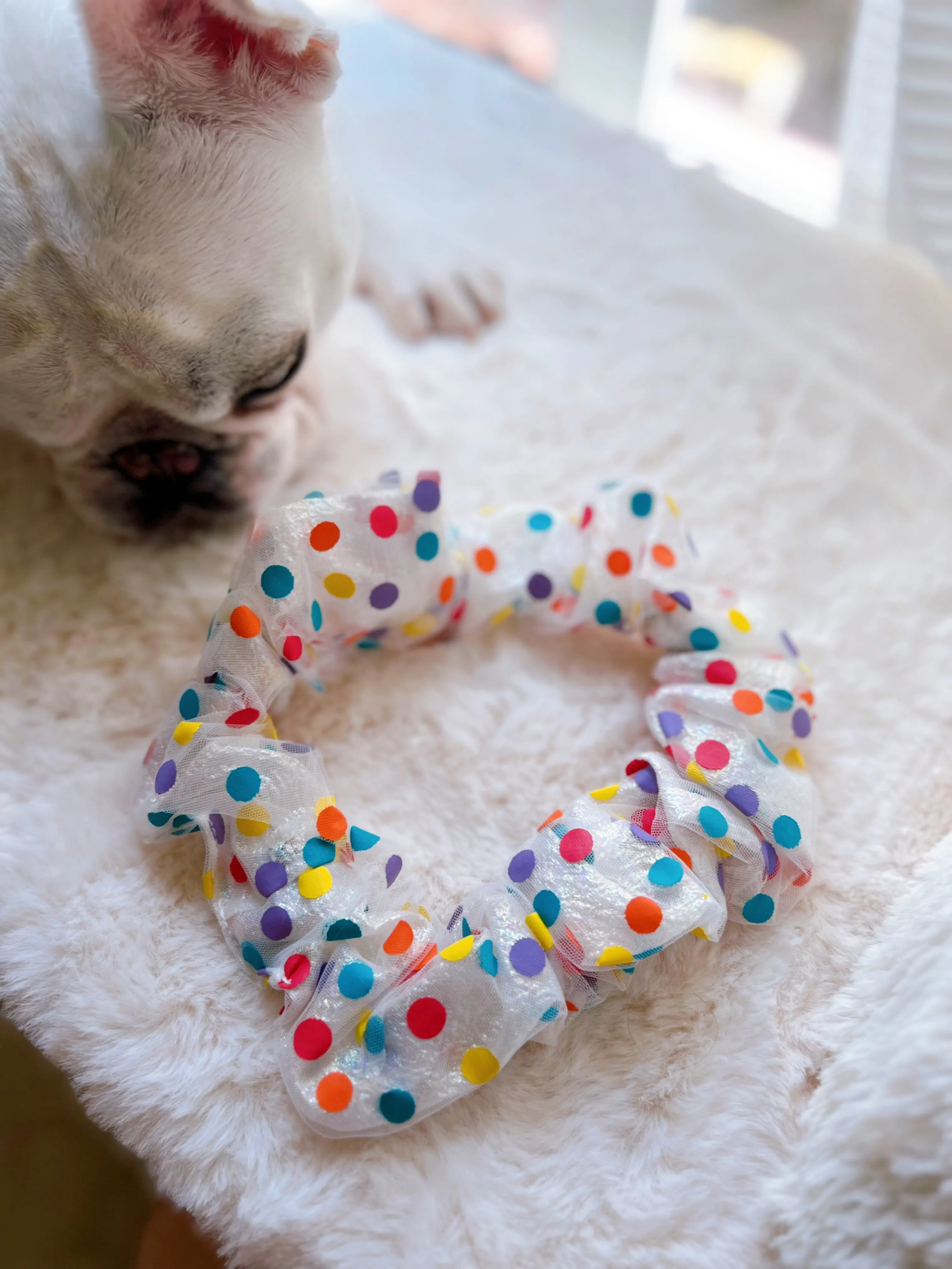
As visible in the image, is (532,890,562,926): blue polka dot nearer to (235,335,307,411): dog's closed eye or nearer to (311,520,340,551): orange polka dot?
(311,520,340,551): orange polka dot

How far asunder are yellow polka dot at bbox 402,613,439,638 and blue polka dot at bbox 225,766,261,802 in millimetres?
206

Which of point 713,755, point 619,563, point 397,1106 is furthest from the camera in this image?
point 619,563

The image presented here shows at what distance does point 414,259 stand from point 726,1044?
953 mm

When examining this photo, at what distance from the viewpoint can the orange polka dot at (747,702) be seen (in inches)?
27.9

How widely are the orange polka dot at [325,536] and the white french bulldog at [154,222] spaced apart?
17 cm

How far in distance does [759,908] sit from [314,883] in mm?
307

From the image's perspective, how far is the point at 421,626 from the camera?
0.80m

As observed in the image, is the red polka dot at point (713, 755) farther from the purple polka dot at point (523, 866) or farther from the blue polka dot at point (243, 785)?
the blue polka dot at point (243, 785)

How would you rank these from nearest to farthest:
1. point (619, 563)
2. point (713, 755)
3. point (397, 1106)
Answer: point (397, 1106) < point (713, 755) < point (619, 563)

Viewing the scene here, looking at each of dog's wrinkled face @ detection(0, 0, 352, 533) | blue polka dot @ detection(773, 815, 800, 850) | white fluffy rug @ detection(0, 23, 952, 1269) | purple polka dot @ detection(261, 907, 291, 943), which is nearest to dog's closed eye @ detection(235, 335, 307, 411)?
dog's wrinkled face @ detection(0, 0, 352, 533)

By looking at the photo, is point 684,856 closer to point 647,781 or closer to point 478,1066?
point 647,781

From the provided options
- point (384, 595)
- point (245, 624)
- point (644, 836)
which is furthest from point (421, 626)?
point (644, 836)

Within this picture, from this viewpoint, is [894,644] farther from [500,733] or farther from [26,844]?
[26,844]

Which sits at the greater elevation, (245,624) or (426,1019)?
(245,624)
